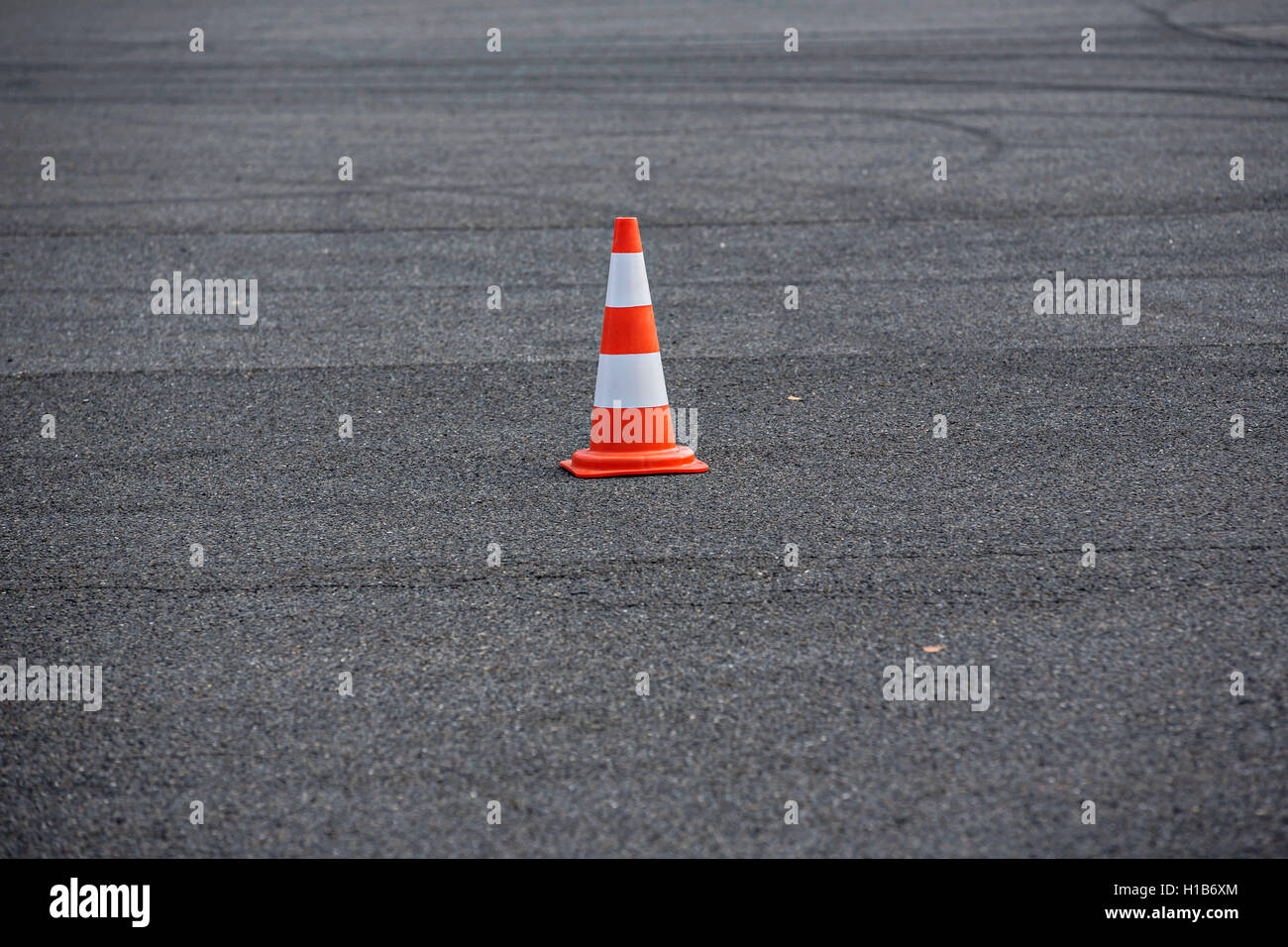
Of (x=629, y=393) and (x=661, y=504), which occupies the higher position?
(x=629, y=393)

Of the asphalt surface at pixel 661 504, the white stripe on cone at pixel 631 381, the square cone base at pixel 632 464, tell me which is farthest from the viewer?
the white stripe on cone at pixel 631 381

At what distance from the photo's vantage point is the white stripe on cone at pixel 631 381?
18.5 feet

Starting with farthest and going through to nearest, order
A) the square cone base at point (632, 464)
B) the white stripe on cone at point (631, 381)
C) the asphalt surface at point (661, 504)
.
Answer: the white stripe on cone at point (631, 381) < the square cone base at point (632, 464) < the asphalt surface at point (661, 504)

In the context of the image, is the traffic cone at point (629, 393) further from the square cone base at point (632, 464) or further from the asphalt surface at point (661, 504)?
the asphalt surface at point (661, 504)

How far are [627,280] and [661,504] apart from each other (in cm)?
104

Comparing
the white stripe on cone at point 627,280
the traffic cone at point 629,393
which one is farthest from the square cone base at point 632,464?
the white stripe on cone at point 627,280

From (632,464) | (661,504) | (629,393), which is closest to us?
(661,504)

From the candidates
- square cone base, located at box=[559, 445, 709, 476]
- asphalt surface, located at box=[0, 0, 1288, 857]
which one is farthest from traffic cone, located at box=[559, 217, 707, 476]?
asphalt surface, located at box=[0, 0, 1288, 857]

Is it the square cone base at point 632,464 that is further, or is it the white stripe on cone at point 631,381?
the white stripe on cone at point 631,381

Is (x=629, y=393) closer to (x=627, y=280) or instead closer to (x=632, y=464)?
(x=632, y=464)

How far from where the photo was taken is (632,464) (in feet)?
18.2

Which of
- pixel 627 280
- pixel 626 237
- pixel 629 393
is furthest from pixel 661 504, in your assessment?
pixel 626 237

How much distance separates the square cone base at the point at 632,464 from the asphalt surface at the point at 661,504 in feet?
0.40
